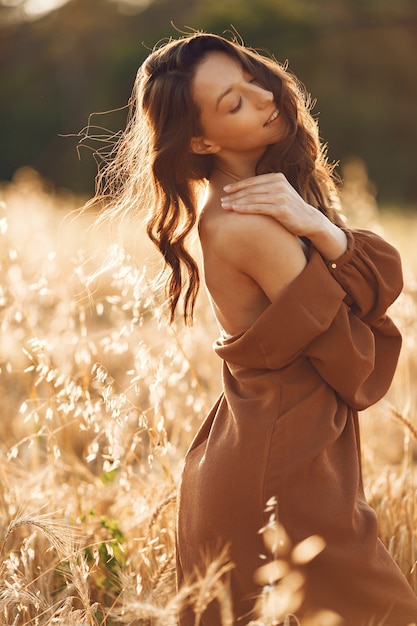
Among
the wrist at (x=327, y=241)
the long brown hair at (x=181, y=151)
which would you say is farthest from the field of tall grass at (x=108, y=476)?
the wrist at (x=327, y=241)

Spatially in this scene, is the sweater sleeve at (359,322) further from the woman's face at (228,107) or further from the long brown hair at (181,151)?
the woman's face at (228,107)

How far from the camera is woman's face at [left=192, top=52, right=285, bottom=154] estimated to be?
1.99 m

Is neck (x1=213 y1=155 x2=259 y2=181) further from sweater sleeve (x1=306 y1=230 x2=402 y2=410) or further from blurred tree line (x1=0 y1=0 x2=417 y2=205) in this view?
blurred tree line (x1=0 y1=0 x2=417 y2=205)

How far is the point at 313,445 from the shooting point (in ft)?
6.20

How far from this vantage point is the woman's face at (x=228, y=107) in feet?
6.53

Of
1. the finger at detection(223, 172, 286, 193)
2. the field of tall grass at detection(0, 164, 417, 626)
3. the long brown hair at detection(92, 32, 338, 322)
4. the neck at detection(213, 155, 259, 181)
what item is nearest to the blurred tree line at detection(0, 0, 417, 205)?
the field of tall grass at detection(0, 164, 417, 626)

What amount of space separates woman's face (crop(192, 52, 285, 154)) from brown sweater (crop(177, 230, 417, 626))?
34 cm

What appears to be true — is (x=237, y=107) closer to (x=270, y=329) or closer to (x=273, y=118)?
(x=273, y=118)

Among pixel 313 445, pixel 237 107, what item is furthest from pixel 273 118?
pixel 313 445

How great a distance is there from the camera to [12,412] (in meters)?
4.06

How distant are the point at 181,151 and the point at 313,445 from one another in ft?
2.47

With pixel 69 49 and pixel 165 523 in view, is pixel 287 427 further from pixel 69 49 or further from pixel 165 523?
pixel 69 49

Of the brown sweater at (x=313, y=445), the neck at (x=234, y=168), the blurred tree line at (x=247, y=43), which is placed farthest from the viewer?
the blurred tree line at (x=247, y=43)

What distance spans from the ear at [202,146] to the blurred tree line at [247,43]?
20010 mm
